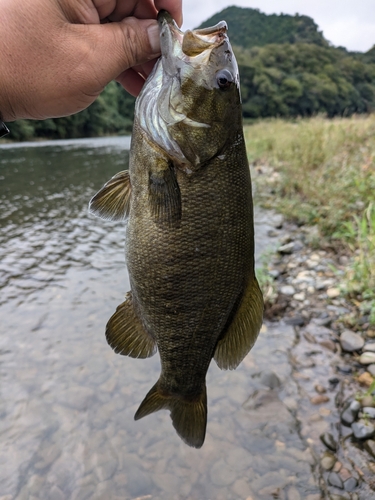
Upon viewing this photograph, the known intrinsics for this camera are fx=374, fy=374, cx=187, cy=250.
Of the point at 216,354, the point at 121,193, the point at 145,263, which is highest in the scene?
the point at 121,193

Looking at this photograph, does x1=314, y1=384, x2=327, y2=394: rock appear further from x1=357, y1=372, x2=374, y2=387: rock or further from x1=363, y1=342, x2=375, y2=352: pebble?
x1=363, y1=342, x2=375, y2=352: pebble

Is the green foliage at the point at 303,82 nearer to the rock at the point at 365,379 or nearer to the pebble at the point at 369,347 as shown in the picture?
the pebble at the point at 369,347

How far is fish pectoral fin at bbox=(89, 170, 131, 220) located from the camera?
2053 millimetres

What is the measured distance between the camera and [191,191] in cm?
182

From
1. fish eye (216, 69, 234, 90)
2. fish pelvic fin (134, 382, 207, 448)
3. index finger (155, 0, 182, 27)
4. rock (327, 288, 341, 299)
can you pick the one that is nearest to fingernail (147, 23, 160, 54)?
index finger (155, 0, 182, 27)

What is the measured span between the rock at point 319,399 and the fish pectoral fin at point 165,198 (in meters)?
3.11

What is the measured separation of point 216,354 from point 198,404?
376 mm

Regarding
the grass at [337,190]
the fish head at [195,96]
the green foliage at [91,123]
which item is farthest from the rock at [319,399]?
the green foliage at [91,123]

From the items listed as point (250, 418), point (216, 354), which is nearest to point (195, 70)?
point (216, 354)

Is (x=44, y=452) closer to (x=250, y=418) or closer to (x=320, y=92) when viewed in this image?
(x=250, y=418)

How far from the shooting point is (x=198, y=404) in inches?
89.3

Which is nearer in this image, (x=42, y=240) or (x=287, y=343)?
(x=287, y=343)

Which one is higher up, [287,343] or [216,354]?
[216,354]

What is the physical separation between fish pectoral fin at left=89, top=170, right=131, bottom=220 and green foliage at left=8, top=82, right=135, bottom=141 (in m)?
33.4
